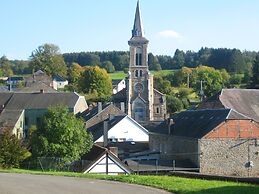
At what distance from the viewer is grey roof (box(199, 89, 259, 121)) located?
162 ft

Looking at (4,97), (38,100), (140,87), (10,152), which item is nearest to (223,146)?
(10,152)

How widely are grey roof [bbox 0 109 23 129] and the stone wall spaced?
26.2 m

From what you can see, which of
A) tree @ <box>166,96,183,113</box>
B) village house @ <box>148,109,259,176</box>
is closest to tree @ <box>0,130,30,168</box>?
village house @ <box>148,109,259,176</box>

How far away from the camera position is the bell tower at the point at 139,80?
76.6m

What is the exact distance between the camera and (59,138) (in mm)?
35156

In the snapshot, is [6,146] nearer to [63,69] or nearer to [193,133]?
[193,133]

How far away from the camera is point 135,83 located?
78500 mm

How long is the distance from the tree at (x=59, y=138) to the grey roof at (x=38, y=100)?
3032 centimetres

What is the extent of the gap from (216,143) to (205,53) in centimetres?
14691

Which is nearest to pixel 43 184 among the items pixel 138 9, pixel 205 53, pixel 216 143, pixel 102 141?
pixel 216 143

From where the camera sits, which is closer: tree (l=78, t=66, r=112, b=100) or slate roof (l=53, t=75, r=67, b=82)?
tree (l=78, t=66, r=112, b=100)

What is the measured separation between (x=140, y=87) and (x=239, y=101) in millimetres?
29054

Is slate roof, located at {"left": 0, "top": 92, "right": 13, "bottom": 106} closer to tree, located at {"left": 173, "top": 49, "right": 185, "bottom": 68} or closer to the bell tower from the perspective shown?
the bell tower

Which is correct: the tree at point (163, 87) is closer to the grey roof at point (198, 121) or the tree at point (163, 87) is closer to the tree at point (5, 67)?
the grey roof at point (198, 121)
